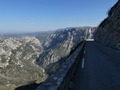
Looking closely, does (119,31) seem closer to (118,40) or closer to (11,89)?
(118,40)

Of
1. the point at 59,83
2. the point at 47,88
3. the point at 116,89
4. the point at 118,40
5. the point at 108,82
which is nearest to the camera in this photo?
the point at 47,88

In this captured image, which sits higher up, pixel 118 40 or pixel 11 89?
pixel 118 40

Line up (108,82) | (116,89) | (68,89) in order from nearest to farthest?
(116,89)
(68,89)
(108,82)

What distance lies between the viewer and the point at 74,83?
793cm

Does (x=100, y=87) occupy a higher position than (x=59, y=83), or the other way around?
(x=59, y=83)

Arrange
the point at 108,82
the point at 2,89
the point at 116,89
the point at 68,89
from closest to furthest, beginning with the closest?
the point at 116,89
the point at 68,89
the point at 108,82
the point at 2,89

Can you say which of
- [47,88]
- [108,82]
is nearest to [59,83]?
[47,88]

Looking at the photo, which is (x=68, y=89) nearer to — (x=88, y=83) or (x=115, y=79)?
(x=88, y=83)

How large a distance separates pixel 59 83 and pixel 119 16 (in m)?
31.1

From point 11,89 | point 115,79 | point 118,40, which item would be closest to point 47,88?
point 115,79

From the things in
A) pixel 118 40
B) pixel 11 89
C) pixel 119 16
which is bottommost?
pixel 11 89

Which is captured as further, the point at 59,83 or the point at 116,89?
the point at 116,89

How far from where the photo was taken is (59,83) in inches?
218

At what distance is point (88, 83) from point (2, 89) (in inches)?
6297
